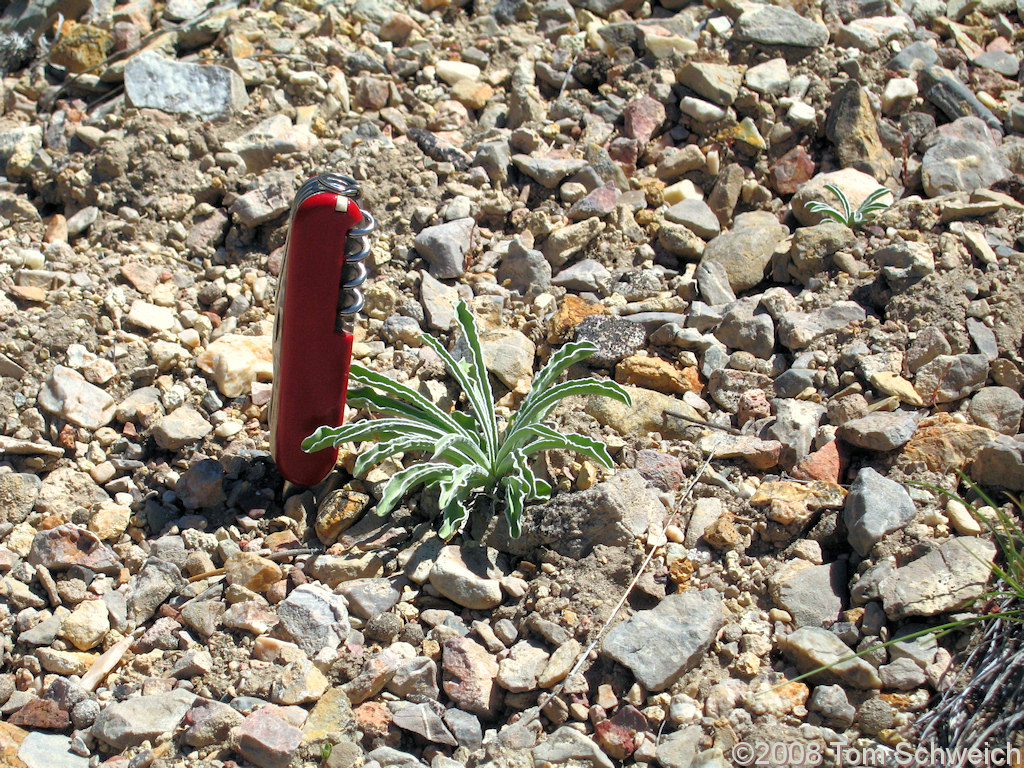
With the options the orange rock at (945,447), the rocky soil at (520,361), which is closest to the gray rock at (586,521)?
the rocky soil at (520,361)

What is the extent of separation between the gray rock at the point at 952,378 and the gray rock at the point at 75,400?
112 inches

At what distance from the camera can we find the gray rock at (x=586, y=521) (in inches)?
98.6

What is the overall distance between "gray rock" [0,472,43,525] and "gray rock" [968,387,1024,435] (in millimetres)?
Result: 3119

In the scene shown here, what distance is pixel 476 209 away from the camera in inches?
147

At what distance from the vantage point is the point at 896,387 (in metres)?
2.92

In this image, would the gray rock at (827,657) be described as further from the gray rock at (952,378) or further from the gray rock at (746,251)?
the gray rock at (746,251)

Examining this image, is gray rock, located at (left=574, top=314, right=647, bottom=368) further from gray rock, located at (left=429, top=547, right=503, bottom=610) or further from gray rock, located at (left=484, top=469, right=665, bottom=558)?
gray rock, located at (left=429, top=547, right=503, bottom=610)

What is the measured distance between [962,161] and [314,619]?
3.36 m

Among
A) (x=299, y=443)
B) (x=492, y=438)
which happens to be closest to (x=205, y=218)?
(x=299, y=443)

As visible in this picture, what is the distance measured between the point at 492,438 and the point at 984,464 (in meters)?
1.52

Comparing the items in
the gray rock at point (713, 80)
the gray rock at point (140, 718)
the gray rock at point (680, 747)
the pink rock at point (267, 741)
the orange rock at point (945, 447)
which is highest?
the gray rock at point (713, 80)

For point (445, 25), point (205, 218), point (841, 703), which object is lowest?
point (841, 703)

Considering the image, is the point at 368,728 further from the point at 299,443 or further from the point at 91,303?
the point at 91,303

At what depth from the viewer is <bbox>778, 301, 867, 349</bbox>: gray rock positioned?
10.4ft
